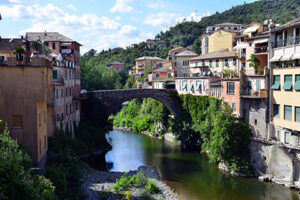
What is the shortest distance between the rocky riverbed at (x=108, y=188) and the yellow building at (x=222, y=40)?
2926 centimetres

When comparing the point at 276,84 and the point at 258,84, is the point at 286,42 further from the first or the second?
the point at 258,84

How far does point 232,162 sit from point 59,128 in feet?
52.0

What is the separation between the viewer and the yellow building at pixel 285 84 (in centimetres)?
2520

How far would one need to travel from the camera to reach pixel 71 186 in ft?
70.1

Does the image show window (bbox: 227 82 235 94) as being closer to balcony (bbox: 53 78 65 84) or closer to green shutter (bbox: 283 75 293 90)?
green shutter (bbox: 283 75 293 90)

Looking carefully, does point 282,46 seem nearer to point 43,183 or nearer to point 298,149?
point 298,149

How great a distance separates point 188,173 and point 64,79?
47.9 ft

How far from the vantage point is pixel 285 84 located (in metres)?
26.3

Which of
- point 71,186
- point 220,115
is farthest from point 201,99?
point 71,186

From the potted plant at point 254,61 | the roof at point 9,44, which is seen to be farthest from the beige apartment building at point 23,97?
the potted plant at point 254,61

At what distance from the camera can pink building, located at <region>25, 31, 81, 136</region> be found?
99.8 feet

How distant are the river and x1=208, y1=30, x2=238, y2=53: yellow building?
62.0 feet

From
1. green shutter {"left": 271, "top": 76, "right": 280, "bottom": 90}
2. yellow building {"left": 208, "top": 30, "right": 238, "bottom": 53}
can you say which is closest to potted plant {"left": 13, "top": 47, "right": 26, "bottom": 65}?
green shutter {"left": 271, "top": 76, "right": 280, "bottom": 90}

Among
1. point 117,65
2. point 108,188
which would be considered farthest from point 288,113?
point 117,65
